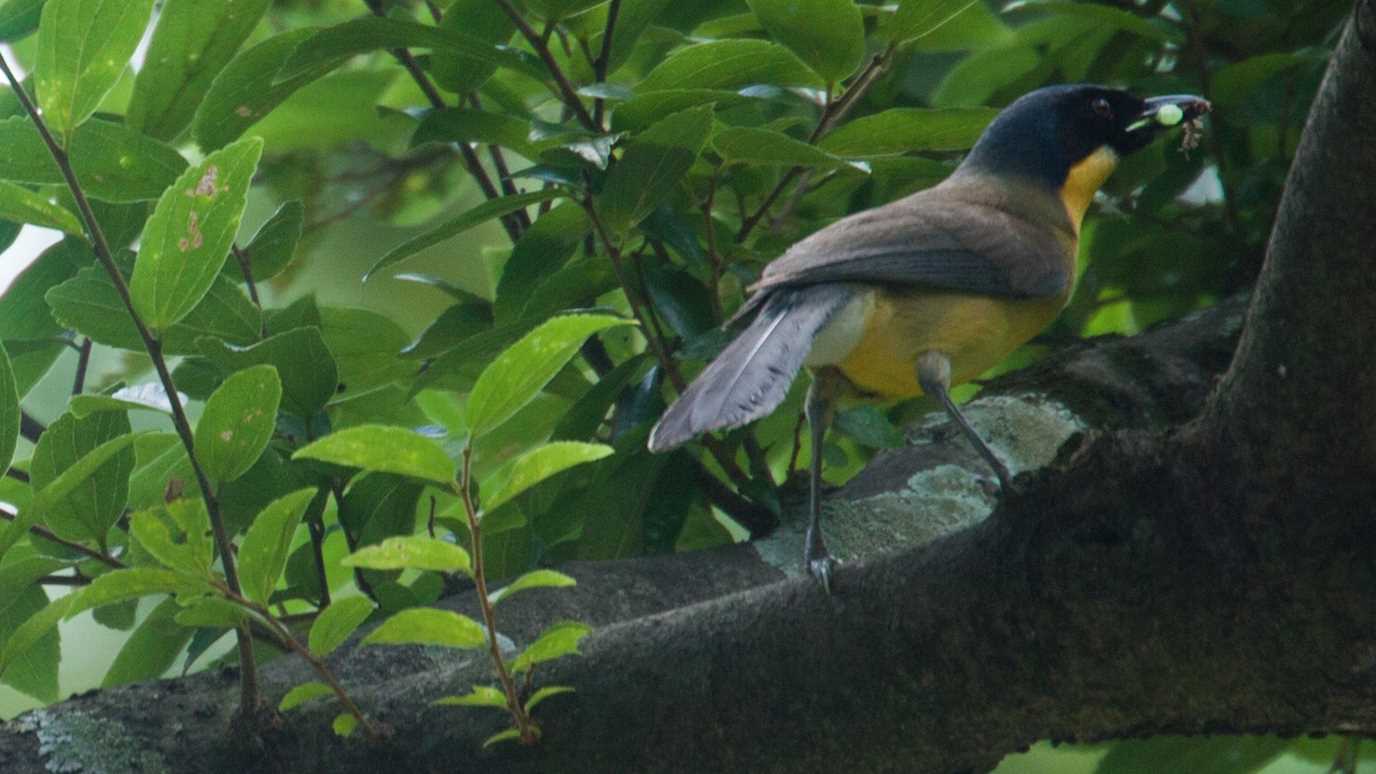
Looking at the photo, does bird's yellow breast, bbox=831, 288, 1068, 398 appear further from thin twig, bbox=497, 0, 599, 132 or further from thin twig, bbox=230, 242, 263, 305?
thin twig, bbox=230, 242, 263, 305

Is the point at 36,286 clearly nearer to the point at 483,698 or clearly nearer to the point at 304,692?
the point at 304,692

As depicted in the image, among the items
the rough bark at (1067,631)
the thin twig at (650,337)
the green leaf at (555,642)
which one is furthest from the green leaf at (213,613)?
the thin twig at (650,337)

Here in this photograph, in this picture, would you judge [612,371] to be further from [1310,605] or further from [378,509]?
[1310,605]

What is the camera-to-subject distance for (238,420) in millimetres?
2152

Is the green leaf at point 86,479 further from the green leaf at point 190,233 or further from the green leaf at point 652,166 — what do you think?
the green leaf at point 652,166

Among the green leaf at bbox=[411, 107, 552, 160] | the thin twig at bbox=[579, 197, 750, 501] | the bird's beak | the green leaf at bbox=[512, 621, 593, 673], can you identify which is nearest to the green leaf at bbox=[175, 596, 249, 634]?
the green leaf at bbox=[512, 621, 593, 673]

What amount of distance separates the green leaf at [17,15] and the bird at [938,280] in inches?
51.2

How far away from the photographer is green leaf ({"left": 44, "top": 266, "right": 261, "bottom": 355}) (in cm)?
259

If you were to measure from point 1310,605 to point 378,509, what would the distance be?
1.63m

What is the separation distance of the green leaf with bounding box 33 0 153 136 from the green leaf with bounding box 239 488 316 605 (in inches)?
28.2

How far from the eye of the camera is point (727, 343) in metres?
2.87

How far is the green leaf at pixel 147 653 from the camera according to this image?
115 inches

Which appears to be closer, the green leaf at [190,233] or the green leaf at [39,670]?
the green leaf at [190,233]

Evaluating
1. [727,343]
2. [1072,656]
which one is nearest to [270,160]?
[727,343]
